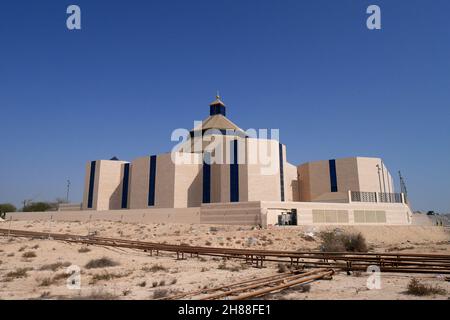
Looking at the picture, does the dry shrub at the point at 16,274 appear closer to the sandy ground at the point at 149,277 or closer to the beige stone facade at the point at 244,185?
the sandy ground at the point at 149,277

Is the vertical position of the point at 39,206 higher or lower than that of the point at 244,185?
lower

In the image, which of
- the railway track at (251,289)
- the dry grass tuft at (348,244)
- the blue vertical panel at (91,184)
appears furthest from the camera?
the blue vertical panel at (91,184)

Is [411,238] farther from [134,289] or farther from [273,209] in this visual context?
[134,289]

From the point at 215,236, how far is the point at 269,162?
72.8ft

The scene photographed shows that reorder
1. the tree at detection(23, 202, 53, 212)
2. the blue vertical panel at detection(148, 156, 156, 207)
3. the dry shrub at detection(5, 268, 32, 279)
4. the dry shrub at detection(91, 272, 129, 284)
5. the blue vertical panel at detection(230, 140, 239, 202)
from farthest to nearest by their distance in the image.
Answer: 1. the tree at detection(23, 202, 53, 212)
2. the blue vertical panel at detection(148, 156, 156, 207)
3. the blue vertical panel at detection(230, 140, 239, 202)
4. the dry shrub at detection(5, 268, 32, 279)
5. the dry shrub at detection(91, 272, 129, 284)

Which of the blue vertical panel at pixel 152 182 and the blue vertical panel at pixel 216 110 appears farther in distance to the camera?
the blue vertical panel at pixel 216 110

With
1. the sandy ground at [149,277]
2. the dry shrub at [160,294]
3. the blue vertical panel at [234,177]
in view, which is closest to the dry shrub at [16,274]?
the sandy ground at [149,277]

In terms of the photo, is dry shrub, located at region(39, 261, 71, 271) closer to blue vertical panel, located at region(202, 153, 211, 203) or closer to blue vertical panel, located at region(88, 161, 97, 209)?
blue vertical panel, located at region(202, 153, 211, 203)

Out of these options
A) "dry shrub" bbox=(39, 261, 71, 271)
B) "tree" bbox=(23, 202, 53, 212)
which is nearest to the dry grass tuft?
"dry shrub" bbox=(39, 261, 71, 271)

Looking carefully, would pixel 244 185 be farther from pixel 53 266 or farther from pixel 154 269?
pixel 53 266

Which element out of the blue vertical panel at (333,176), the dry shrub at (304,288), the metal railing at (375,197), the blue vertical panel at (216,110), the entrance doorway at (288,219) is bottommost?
the dry shrub at (304,288)

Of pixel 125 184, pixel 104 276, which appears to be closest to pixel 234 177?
pixel 125 184

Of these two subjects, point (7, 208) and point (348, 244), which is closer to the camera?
point (348, 244)
